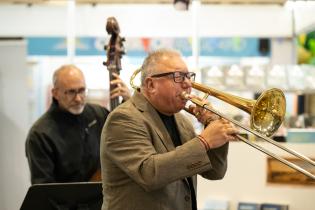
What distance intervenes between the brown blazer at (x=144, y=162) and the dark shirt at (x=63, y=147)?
0.95 metres

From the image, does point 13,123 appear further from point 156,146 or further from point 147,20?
point 156,146

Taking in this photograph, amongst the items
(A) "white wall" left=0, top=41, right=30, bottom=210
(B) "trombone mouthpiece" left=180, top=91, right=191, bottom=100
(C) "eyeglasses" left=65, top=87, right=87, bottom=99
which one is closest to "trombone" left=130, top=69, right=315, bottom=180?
(B) "trombone mouthpiece" left=180, top=91, right=191, bottom=100

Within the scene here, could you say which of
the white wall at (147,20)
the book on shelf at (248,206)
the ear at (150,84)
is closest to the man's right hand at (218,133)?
the ear at (150,84)

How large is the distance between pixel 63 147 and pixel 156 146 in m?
1.17

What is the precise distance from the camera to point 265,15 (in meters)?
4.98

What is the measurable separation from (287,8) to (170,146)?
11.5ft

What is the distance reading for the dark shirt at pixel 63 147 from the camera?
2711 millimetres

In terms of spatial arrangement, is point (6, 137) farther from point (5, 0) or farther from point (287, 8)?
point (287, 8)

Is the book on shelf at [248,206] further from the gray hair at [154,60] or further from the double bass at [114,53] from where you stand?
the gray hair at [154,60]

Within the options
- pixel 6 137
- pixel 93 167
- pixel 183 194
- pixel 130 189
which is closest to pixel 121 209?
pixel 130 189

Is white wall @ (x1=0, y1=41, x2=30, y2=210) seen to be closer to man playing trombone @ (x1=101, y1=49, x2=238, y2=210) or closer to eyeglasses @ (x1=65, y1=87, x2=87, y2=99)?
eyeglasses @ (x1=65, y1=87, x2=87, y2=99)

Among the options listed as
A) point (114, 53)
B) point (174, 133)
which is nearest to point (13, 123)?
point (114, 53)

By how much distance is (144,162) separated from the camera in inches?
66.6

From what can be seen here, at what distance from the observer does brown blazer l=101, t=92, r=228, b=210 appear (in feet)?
5.47
